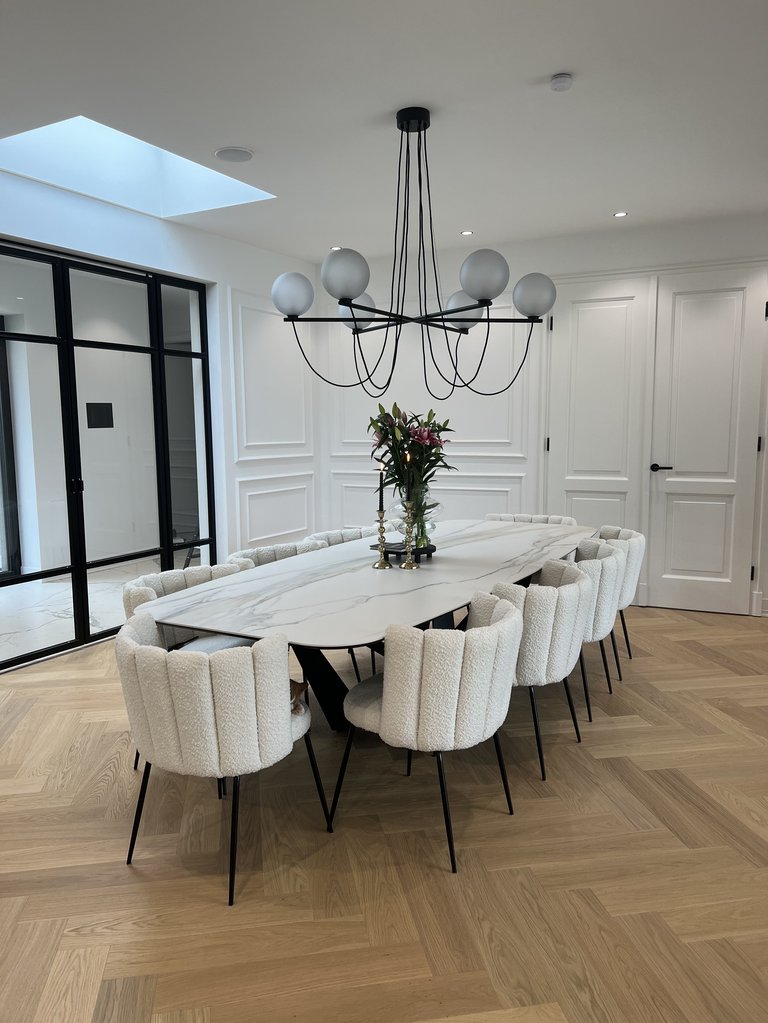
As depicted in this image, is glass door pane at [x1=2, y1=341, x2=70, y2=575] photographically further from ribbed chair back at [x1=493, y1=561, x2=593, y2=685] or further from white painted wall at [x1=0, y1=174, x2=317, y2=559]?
ribbed chair back at [x1=493, y1=561, x2=593, y2=685]

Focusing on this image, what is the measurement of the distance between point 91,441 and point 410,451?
226 centimetres

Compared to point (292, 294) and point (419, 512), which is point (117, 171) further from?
point (419, 512)

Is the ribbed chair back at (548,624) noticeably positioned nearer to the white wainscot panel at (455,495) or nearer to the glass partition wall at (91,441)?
the glass partition wall at (91,441)

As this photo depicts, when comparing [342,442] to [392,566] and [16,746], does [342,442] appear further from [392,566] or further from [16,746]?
[16,746]

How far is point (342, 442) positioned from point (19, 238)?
2982mm

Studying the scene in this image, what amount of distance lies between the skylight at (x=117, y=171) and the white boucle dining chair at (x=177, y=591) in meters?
2.29

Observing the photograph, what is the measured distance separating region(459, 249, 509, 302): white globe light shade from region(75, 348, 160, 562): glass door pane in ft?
8.39

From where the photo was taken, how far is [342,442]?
6160 millimetres

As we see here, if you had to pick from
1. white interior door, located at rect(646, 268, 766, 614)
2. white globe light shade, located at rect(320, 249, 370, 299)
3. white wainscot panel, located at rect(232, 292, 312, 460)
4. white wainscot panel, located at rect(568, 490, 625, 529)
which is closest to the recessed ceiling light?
white globe light shade, located at rect(320, 249, 370, 299)

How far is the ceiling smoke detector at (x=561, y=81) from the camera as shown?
106 inches

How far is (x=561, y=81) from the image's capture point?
2709 millimetres

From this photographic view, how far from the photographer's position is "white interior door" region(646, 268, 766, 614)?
15.9 feet

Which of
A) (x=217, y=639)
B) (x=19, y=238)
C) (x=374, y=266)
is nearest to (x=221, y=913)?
(x=217, y=639)

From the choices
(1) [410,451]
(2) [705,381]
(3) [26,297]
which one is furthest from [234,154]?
(2) [705,381]
